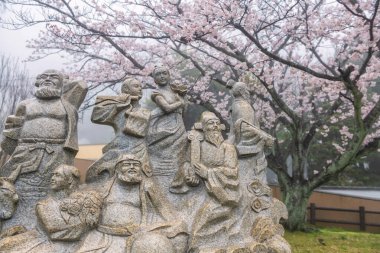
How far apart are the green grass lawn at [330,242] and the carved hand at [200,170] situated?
16.7 ft

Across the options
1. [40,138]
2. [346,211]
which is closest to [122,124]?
[40,138]

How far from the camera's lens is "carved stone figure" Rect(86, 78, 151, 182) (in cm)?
491

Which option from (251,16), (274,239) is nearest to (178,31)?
(251,16)

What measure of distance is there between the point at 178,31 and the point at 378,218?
10.2 metres

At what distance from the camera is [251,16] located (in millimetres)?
9195

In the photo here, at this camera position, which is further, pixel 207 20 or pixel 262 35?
pixel 262 35

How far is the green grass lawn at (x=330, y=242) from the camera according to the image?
921cm

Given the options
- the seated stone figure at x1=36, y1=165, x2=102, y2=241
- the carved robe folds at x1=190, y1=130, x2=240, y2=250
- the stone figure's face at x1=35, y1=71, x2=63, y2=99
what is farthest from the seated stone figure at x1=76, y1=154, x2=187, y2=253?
the stone figure's face at x1=35, y1=71, x2=63, y2=99

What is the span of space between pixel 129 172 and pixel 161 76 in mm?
1475

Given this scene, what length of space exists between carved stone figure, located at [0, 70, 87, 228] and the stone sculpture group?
0.04 ft

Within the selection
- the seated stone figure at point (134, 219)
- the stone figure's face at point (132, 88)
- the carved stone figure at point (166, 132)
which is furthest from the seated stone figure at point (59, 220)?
the stone figure's face at point (132, 88)

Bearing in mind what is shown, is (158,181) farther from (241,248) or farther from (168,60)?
(168,60)

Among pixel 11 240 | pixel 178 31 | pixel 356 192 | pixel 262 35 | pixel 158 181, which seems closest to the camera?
pixel 11 240

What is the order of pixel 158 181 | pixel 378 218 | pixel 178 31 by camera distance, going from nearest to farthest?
pixel 158 181 < pixel 178 31 < pixel 378 218
